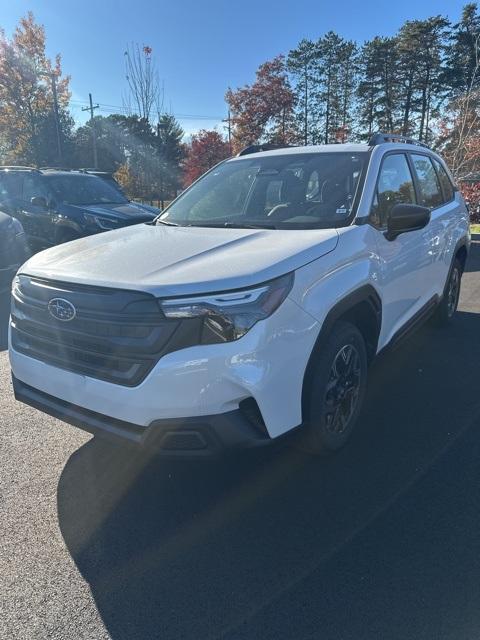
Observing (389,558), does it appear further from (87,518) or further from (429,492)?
(87,518)

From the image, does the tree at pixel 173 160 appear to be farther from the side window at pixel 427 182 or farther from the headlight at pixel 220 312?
the headlight at pixel 220 312

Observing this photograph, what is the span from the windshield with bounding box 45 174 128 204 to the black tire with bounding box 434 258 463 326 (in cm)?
649

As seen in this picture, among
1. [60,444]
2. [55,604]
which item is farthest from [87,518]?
[60,444]

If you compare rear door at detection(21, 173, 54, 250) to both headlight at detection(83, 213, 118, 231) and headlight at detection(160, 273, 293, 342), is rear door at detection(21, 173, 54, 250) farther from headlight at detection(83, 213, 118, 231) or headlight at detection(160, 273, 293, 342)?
headlight at detection(160, 273, 293, 342)

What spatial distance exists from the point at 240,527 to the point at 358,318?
1449mm

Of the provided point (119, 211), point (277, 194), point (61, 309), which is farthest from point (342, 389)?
point (119, 211)

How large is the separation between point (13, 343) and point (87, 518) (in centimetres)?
109

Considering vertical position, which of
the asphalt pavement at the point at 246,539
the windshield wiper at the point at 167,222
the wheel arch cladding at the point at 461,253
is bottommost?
the asphalt pavement at the point at 246,539

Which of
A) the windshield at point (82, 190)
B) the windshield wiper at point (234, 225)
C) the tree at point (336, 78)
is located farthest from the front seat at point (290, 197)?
the tree at point (336, 78)

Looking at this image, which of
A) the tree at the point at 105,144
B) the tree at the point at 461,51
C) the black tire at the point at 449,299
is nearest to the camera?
the black tire at the point at 449,299

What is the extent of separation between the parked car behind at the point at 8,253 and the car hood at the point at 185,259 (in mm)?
3910

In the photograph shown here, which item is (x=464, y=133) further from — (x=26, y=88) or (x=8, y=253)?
(x=26, y=88)

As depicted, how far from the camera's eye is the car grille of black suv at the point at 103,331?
219 centimetres

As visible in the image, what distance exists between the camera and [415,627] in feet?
6.29
